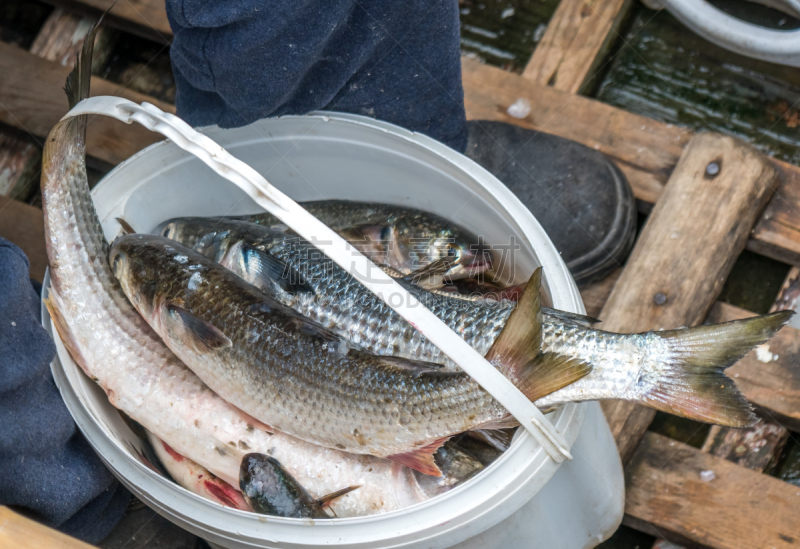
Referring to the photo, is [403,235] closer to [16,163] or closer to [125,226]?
[125,226]

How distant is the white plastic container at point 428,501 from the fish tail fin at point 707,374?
0.51ft

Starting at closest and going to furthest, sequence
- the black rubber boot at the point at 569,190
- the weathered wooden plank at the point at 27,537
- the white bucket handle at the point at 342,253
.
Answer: the weathered wooden plank at the point at 27,537 < the white bucket handle at the point at 342,253 < the black rubber boot at the point at 569,190

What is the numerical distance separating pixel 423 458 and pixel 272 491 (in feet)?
0.93

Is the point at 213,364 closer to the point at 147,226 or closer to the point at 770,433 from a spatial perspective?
the point at 147,226

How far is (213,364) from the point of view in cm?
122

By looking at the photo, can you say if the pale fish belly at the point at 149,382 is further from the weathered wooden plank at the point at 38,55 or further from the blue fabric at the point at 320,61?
the weathered wooden plank at the point at 38,55

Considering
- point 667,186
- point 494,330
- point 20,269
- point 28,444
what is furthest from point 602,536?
point 20,269

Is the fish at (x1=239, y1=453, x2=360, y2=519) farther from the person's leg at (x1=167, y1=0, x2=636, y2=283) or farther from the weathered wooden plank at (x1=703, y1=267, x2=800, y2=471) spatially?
the weathered wooden plank at (x1=703, y1=267, x2=800, y2=471)

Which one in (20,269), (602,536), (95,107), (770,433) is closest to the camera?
(95,107)

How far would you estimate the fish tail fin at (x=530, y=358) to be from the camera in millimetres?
988

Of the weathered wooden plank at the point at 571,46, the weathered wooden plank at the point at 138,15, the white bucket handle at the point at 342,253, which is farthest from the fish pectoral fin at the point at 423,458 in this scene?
the weathered wooden plank at the point at 138,15

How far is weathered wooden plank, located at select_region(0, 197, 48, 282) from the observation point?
1.83m

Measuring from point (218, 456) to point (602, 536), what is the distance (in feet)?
Result: 2.54

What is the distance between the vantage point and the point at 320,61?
4.74 feet
